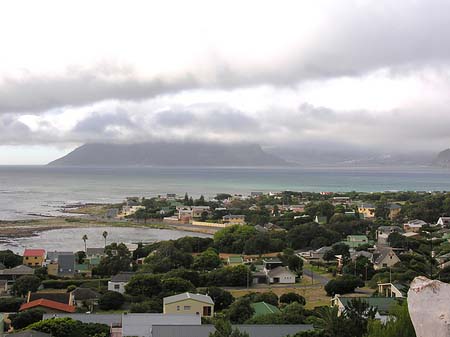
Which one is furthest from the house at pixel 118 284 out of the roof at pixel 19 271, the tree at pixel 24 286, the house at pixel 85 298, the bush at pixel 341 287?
the bush at pixel 341 287

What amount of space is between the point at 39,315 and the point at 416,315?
14.8 m

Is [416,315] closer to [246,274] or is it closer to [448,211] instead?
[246,274]

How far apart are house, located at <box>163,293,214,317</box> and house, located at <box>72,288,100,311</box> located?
4.32m

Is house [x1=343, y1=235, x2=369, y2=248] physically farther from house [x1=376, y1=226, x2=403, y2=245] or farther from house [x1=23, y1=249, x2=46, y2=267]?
house [x1=23, y1=249, x2=46, y2=267]

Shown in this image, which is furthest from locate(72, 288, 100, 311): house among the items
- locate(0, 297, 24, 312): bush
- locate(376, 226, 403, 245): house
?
locate(376, 226, 403, 245): house

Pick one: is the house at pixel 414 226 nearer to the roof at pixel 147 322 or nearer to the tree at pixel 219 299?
the tree at pixel 219 299

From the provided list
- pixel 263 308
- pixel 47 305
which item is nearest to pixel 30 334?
pixel 47 305

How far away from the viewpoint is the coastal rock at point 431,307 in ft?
14.0

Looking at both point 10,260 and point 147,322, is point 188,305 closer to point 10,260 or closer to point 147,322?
point 147,322

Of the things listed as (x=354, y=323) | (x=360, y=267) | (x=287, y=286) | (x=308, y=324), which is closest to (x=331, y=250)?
(x=360, y=267)

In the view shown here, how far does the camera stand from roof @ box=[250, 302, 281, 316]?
Answer: 17.0m

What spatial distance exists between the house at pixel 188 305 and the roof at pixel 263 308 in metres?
1.60

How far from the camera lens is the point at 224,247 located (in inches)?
1353

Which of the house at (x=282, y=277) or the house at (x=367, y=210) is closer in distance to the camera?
the house at (x=282, y=277)
